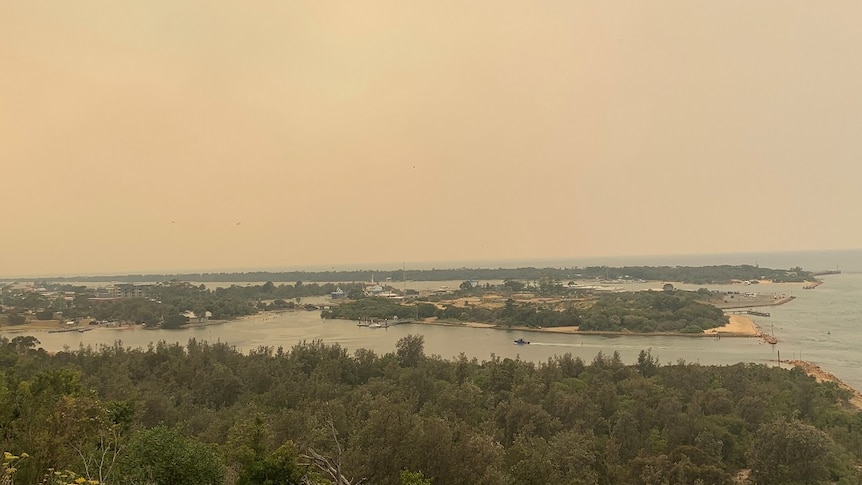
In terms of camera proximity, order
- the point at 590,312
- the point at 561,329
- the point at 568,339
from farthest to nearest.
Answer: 1. the point at 590,312
2. the point at 561,329
3. the point at 568,339

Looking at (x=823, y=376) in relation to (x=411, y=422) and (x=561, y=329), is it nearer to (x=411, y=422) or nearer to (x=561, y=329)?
(x=561, y=329)

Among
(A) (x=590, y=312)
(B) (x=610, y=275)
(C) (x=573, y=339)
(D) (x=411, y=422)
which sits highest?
(B) (x=610, y=275)

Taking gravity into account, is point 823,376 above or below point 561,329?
above

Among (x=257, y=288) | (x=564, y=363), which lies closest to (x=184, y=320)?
(x=257, y=288)

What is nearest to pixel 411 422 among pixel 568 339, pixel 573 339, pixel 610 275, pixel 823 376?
pixel 823 376

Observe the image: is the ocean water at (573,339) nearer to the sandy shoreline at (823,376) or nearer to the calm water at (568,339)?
the calm water at (568,339)

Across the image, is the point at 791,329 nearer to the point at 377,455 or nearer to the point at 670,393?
the point at 670,393

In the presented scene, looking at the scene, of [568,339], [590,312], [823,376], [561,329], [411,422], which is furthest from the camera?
[590,312]
